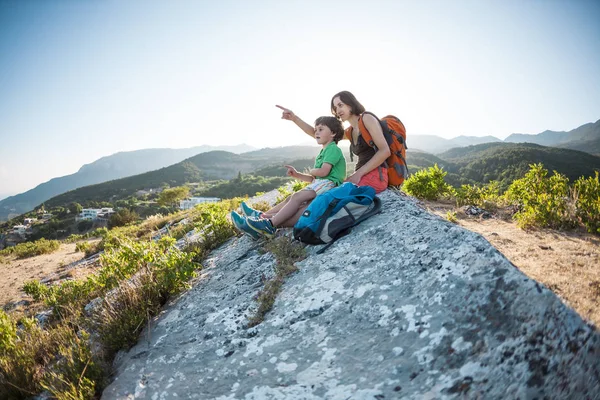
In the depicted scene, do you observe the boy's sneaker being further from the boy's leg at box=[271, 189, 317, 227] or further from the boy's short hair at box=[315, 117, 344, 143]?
the boy's short hair at box=[315, 117, 344, 143]

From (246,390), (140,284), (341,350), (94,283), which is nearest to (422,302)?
(341,350)

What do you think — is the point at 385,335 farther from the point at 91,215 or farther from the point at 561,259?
the point at 91,215

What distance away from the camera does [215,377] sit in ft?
6.71

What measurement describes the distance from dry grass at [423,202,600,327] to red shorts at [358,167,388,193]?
5.23 feet

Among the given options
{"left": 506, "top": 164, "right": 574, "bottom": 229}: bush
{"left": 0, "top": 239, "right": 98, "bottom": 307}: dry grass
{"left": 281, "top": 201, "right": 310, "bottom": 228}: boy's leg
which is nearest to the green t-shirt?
{"left": 281, "top": 201, "right": 310, "bottom": 228}: boy's leg

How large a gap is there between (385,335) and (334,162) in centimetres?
279

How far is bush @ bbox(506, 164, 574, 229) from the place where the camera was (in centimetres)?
444

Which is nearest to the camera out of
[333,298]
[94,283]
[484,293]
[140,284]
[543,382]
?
[543,382]

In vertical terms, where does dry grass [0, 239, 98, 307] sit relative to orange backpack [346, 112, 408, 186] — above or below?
below

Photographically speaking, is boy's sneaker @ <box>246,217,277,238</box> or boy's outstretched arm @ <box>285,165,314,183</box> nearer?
boy's sneaker @ <box>246,217,277,238</box>

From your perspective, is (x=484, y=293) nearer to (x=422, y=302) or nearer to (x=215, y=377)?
(x=422, y=302)

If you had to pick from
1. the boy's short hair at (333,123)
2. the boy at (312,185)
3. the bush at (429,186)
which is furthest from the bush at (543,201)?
the boy's short hair at (333,123)

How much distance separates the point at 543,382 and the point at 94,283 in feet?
14.8

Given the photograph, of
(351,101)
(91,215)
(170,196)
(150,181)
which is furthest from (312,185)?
(150,181)
